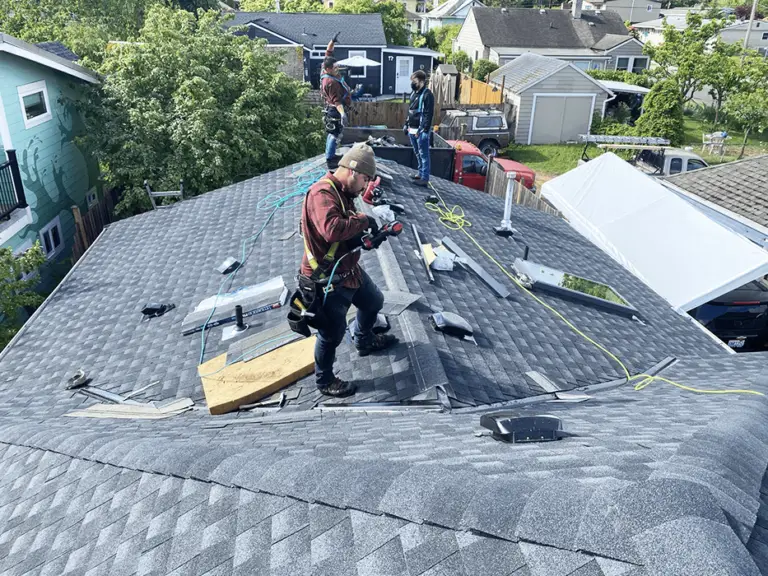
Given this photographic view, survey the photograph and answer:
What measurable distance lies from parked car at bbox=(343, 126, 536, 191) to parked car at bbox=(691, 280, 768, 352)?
7.63m

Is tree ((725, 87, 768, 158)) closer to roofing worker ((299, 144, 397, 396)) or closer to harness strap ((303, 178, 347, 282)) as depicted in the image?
roofing worker ((299, 144, 397, 396))

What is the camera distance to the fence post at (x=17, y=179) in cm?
1178

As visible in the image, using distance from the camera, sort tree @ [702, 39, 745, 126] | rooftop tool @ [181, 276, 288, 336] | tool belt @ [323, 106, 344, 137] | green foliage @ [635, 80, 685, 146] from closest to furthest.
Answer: rooftop tool @ [181, 276, 288, 336], tool belt @ [323, 106, 344, 137], green foliage @ [635, 80, 685, 146], tree @ [702, 39, 745, 126]

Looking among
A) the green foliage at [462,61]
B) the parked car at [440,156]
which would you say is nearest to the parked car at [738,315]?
the parked car at [440,156]

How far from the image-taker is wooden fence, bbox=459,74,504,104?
33.7m

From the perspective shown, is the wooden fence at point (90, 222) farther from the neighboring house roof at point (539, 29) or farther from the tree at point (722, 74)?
the neighboring house roof at point (539, 29)

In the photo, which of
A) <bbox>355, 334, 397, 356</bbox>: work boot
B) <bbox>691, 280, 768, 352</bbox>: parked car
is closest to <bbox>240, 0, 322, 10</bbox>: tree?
<bbox>691, 280, 768, 352</bbox>: parked car

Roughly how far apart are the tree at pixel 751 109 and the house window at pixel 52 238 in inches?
1186

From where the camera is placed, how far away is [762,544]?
2.42 m

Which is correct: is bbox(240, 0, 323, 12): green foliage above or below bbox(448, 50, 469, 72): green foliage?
above

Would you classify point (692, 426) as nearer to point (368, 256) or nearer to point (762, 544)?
point (762, 544)

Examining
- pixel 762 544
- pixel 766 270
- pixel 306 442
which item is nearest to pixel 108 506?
pixel 306 442

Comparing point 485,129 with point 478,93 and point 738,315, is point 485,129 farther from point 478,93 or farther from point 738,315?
point 738,315

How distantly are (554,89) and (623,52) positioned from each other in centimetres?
1542
